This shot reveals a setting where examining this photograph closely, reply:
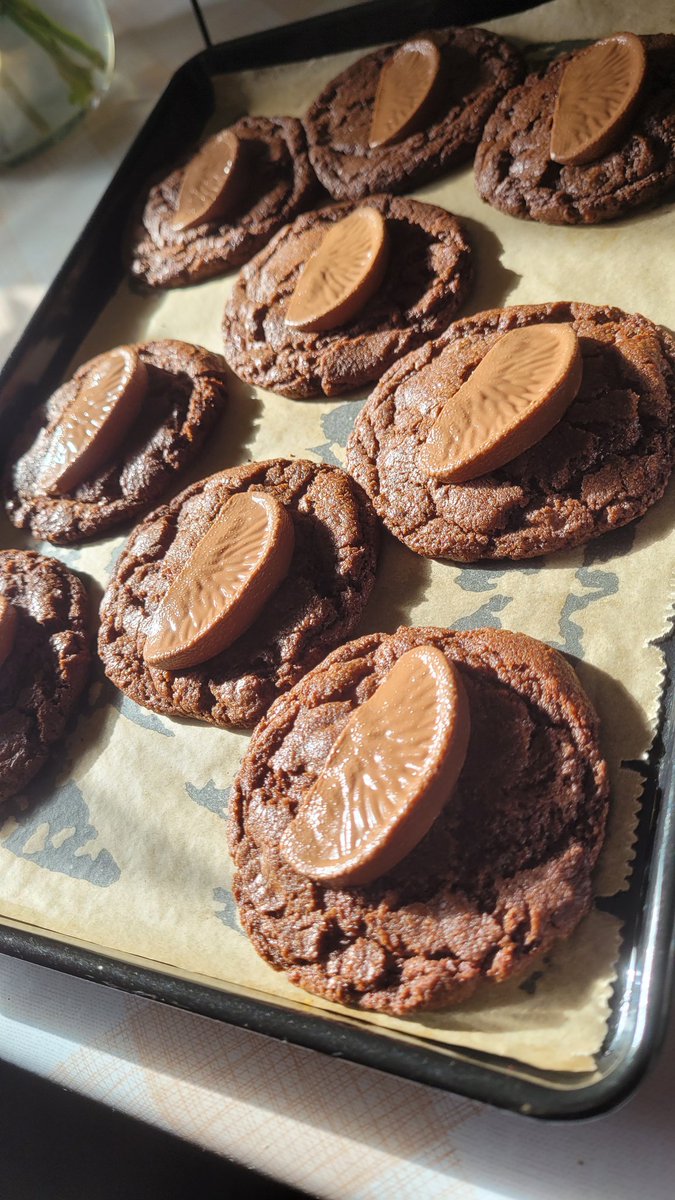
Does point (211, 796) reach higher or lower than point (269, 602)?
lower

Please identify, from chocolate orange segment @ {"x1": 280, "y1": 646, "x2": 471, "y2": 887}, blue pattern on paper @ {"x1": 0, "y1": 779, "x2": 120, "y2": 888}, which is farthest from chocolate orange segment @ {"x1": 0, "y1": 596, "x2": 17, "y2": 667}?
chocolate orange segment @ {"x1": 280, "y1": 646, "x2": 471, "y2": 887}

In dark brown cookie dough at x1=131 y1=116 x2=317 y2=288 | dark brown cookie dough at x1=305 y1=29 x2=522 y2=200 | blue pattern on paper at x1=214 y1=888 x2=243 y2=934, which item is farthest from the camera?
dark brown cookie dough at x1=131 y1=116 x2=317 y2=288

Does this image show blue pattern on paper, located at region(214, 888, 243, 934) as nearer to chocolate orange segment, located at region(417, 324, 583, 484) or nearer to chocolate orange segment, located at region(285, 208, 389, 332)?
chocolate orange segment, located at region(417, 324, 583, 484)

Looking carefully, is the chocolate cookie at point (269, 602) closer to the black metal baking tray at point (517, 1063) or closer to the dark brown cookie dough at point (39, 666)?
the dark brown cookie dough at point (39, 666)

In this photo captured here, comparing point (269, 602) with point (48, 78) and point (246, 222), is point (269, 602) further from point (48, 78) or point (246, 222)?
point (48, 78)

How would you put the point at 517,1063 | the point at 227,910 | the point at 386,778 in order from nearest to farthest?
1. the point at 517,1063
2. the point at 386,778
3. the point at 227,910

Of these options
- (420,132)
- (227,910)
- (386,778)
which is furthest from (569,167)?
(227,910)
